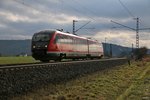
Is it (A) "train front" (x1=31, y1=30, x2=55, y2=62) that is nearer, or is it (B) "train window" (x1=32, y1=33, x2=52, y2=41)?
(A) "train front" (x1=31, y1=30, x2=55, y2=62)

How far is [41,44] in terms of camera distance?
119 feet

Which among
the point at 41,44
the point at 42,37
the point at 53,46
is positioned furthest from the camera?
the point at 42,37

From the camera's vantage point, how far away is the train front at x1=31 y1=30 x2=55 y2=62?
117 ft

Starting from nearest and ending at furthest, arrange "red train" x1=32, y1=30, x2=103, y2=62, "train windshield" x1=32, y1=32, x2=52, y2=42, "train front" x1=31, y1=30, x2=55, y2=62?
"train front" x1=31, y1=30, x2=55, y2=62 < "red train" x1=32, y1=30, x2=103, y2=62 < "train windshield" x1=32, y1=32, x2=52, y2=42

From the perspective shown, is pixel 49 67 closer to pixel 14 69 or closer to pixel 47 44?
pixel 14 69

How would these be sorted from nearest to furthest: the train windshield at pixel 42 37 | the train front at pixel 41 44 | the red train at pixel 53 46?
the train front at pixel 41 44, the red train at pixel 53 46, the train windshield at pixel 42 37

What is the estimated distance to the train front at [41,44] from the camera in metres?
35.8

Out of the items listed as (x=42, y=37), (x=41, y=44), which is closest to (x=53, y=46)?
(x=41, y=44)

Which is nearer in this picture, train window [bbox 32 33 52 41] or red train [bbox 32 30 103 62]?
red train [bbox 32 30 103 62]

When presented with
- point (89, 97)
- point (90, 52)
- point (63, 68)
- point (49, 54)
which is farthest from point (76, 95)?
point (90, 52)

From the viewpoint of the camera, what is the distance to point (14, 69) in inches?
800

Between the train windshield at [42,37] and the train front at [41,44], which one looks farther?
the train windshield at [42,37]

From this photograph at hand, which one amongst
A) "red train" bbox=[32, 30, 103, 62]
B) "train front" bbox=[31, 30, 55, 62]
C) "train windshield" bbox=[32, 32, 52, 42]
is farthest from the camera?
"train windshield" bbox=[32, 32, 52, 42]

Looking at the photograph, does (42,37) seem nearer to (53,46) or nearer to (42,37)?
(42,37)
